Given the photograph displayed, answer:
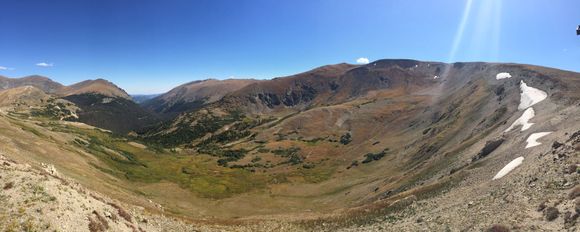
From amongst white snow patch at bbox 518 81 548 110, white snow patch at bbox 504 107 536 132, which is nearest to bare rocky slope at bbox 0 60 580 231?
white snow patch at bbox 504 107 536 132

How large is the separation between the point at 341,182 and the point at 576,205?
78.1m

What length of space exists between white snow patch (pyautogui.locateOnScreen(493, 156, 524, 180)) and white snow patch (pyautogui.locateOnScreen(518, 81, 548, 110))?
43.6m

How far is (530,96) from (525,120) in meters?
31.2

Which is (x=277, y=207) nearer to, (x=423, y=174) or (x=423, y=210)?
(x=423, y=174)

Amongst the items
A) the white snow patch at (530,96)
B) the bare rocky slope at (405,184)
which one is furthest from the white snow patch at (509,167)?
the white snow patch at (530,96)

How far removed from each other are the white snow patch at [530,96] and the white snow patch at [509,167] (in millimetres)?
43620

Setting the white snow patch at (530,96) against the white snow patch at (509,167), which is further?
the white snow patch at (530,96)

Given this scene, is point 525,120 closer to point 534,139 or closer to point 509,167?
point 534,139

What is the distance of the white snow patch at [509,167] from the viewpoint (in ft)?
130

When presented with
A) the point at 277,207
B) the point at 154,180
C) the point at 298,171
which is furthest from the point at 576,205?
the point at 298,171

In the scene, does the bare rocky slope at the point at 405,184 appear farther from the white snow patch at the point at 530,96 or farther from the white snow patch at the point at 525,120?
the white snow patch at the point at 530,96

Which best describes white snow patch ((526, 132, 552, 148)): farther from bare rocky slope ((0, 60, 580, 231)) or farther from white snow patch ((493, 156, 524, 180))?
white snow patch ((493, 156, 524, 180))

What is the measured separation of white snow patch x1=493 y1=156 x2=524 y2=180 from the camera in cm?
3974

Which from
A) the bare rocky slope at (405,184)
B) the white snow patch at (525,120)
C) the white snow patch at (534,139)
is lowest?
the bare rocky slope at (405,184)
